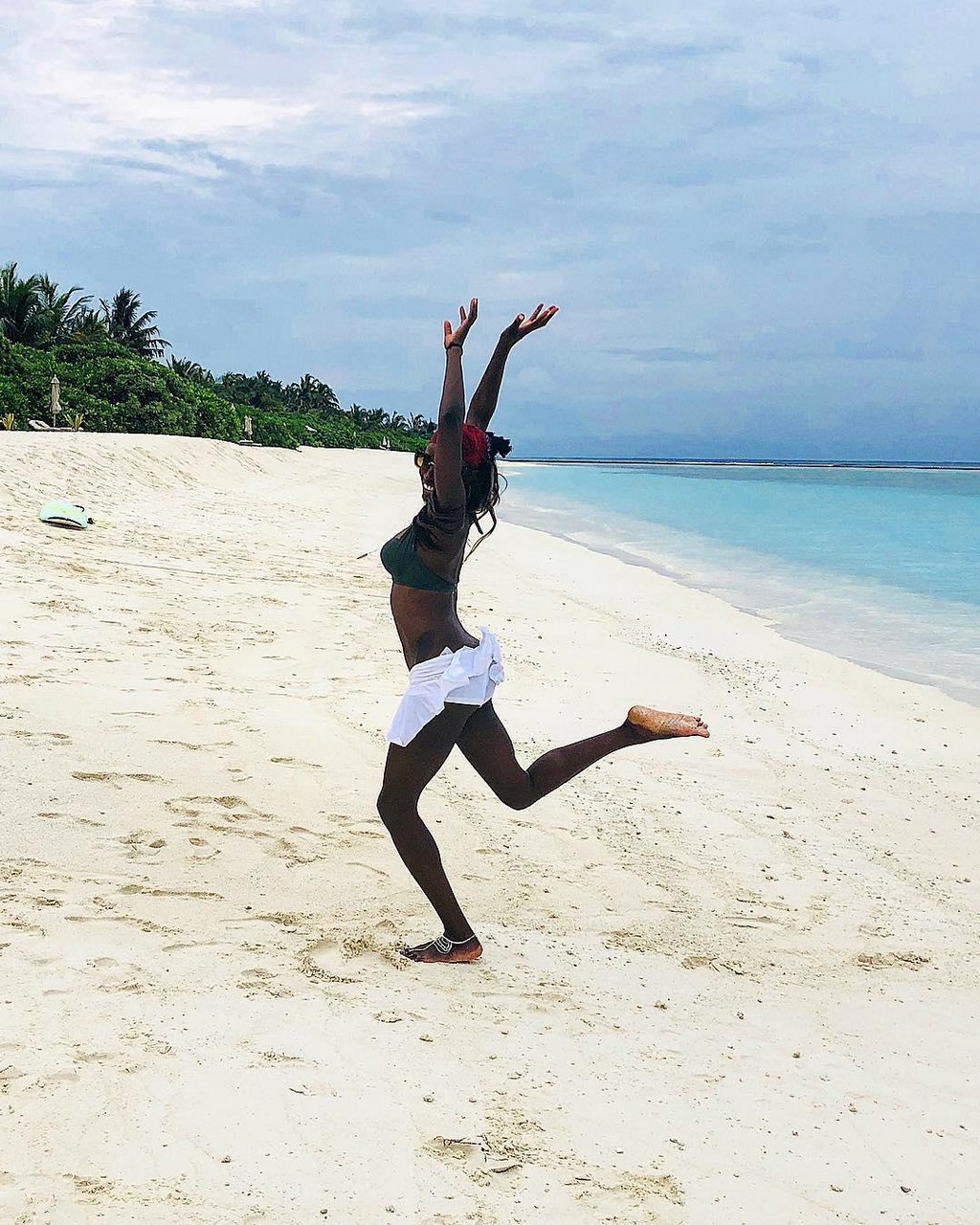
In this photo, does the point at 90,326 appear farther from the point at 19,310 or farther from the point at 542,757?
the point at 542,757

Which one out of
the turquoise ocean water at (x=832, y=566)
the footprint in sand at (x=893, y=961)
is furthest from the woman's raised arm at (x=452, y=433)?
the turquoise ocean water at (x=832, y=566)

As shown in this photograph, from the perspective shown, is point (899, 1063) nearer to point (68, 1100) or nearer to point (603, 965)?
point (603, 965)

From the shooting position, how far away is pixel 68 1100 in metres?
2.70

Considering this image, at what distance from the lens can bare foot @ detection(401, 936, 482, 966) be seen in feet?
12.5

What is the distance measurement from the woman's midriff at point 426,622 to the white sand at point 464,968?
1.12 meters

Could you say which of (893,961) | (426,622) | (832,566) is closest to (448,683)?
(426,622)

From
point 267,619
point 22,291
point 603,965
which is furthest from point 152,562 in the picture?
point 22,291

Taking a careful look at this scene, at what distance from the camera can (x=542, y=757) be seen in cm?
385

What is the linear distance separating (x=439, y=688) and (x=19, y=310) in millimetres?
43482

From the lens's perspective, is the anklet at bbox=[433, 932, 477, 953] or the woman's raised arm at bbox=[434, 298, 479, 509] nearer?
the woman's raised arm at bbox=[434, 298, 479, 509]

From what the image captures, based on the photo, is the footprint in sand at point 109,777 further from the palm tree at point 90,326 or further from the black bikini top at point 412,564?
the palm tree at point 90,326

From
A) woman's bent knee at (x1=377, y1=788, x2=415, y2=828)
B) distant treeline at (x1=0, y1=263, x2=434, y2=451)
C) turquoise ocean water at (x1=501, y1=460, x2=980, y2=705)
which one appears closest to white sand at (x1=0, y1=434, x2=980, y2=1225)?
woman's bent knee at (x1=377, y1=788, x2=415, y2=828)

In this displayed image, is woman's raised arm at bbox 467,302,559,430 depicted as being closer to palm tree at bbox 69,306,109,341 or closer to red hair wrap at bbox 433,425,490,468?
red hair wrap at bbox 433,425,490,468

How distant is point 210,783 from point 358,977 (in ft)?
6.20
